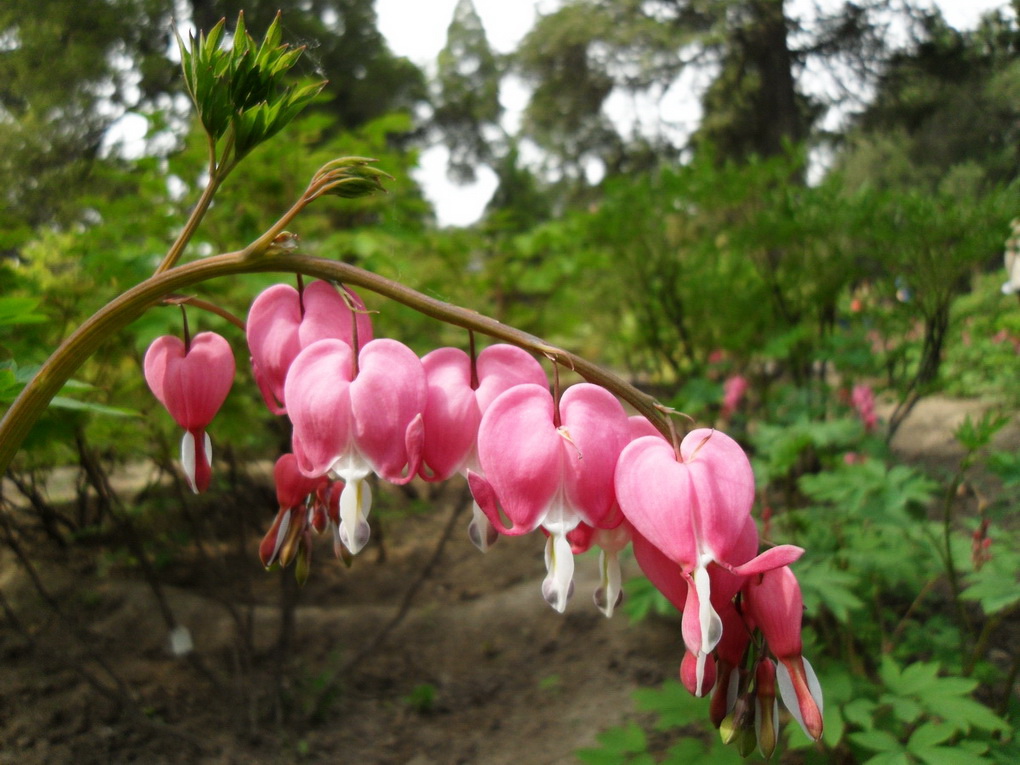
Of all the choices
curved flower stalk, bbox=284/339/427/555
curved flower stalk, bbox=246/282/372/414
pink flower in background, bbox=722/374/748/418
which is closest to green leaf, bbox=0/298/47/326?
curved flower stalk, bbox=246/282/372/414

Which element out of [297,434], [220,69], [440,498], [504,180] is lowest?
[440,498]

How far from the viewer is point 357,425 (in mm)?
481

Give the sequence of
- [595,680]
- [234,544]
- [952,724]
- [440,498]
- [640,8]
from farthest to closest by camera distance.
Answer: [440,498]
[640,8]
[234,544]
[595,680]
[952,724]

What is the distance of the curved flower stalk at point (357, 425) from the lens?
1.58 feet

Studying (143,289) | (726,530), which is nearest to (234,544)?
(143,289)

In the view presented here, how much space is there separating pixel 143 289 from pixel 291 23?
972 mm

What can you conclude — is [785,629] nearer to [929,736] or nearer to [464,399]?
[464,399]

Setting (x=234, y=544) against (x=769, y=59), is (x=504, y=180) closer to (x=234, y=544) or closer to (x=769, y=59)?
(x=769, y=59)

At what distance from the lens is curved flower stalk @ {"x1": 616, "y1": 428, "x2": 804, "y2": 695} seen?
405 millimetres

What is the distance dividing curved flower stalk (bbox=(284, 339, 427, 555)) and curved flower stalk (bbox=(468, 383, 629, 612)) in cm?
5

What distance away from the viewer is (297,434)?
1.61 feet

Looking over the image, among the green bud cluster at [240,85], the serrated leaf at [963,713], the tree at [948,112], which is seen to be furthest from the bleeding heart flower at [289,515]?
the tree at [948,112]

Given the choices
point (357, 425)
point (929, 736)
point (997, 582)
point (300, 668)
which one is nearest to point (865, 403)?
point (997, 582)

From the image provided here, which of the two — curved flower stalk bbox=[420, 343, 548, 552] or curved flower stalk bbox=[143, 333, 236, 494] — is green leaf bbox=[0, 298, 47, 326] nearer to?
curved flower stalk bbox=[143, 333, 236, 494]
